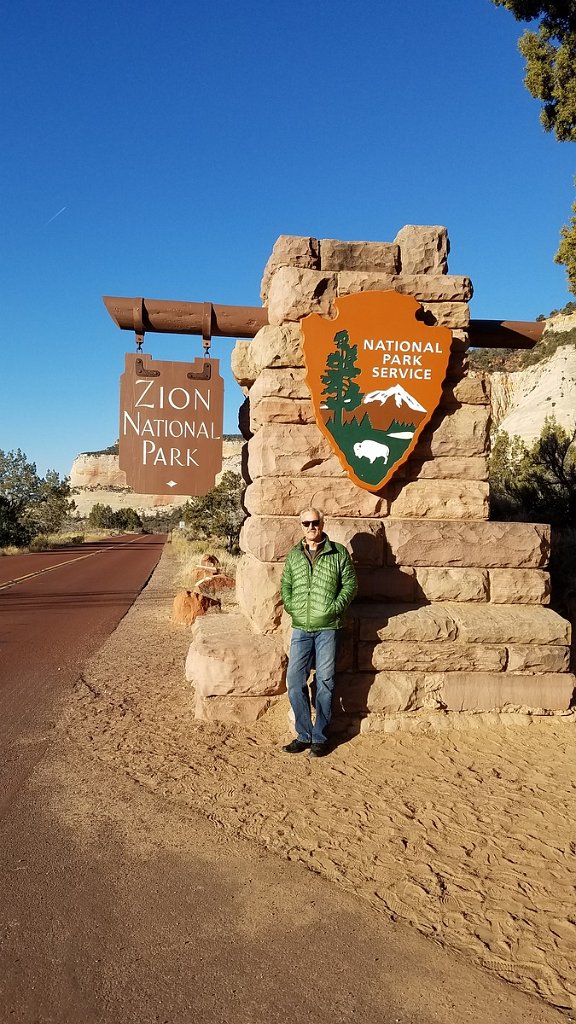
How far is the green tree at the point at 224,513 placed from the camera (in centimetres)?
2034

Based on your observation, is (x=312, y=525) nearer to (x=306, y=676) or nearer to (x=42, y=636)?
(x=306, y=676)

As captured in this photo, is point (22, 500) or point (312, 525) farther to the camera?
point (22, 500)

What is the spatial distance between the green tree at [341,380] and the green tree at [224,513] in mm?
13342

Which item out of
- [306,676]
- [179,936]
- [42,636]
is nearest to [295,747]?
[306,676]

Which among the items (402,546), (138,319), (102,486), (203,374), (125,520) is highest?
(102,486)

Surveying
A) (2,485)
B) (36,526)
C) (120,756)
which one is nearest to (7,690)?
(120,756)

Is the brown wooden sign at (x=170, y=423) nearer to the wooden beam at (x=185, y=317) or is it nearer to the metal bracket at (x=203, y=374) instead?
the metal bracket at (x=203, y=374)

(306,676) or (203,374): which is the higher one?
(203,374)

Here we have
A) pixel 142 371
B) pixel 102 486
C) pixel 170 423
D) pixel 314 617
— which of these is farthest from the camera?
pixel 102 486

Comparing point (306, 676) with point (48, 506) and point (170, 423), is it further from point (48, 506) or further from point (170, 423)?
point (48, 506)

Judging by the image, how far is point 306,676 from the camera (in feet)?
15.5

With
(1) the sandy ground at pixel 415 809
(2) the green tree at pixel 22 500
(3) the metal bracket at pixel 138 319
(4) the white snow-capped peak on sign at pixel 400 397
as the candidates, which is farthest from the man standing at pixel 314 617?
(2) the green tree at pixel 22 500

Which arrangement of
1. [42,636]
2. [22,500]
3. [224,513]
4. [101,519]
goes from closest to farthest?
[42,636], [224,513], [22,500], [101,519]

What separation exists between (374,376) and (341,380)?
290 millimetres
